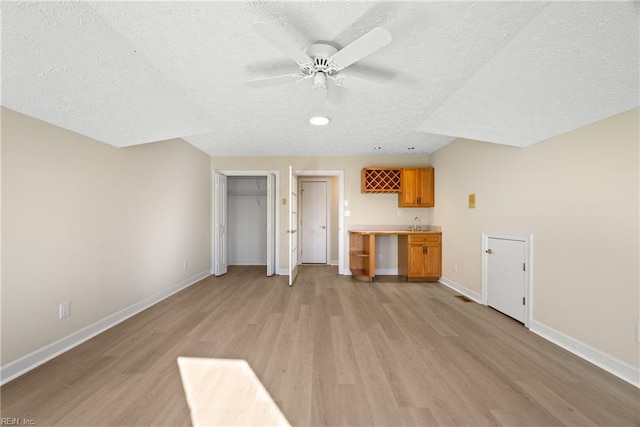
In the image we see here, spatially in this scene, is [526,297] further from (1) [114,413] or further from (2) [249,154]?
(2) [249,154]

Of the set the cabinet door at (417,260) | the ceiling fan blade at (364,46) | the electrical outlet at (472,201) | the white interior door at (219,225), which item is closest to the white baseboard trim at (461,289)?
the cabinet door at (417,260)

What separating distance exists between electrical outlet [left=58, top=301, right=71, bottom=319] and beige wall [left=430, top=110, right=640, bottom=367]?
4444 millimetres

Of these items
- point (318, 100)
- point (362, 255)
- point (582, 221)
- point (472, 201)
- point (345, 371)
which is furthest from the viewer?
point (362, 255)

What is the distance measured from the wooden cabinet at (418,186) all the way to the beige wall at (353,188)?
0.34 metres

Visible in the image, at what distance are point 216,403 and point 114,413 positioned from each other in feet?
1.89

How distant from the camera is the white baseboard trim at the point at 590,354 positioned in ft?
5.67

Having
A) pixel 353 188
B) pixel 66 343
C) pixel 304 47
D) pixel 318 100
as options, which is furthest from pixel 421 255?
pixel 66 343

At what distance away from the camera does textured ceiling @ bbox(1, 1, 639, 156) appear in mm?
1395

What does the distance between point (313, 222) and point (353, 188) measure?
65.7 inches

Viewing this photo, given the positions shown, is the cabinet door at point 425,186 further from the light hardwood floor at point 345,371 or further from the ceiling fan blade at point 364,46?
the ceiling fan blade at point 364,46

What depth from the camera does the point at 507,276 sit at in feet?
9.48

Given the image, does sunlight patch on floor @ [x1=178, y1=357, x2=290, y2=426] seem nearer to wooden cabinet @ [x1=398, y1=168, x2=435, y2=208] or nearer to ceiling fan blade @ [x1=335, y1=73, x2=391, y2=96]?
ceiling fan blade @ [x1=335, y1=73, x2=391, y2=96]

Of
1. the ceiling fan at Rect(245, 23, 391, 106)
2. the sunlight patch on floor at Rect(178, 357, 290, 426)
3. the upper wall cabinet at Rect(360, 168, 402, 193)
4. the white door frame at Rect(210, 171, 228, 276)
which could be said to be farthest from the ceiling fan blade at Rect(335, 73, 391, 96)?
the white door frame at Rect(210, 171, 228, 276)

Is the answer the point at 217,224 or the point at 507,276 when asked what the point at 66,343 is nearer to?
the point at 217,224
